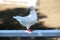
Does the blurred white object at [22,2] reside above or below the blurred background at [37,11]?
above

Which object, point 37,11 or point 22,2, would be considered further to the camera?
point 22,2

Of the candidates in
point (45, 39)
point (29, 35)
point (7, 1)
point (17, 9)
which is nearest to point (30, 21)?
point (29, 35)

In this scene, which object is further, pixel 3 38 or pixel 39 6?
pixel 39 6

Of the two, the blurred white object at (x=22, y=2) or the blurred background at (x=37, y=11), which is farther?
the blurred white object at (x=22, y=2)

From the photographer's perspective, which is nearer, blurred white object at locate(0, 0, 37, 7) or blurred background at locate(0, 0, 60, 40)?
blurred background at locate(0, 0, 60, 40)

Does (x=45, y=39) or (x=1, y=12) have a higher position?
(x=1, y=12)

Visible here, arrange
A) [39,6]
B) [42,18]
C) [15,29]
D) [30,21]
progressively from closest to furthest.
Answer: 1. [30,21]
2. [15,29]
3. [42,18]
4. [39,6]

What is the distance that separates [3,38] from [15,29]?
19 cm

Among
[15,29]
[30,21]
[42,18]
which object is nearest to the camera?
[30,21]

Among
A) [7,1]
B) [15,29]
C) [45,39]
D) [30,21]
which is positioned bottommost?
[45,39]

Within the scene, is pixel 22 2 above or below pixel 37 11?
above

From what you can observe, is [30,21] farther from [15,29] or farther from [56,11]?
[56,11]

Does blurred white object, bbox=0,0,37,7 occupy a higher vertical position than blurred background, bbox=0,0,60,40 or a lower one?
higher

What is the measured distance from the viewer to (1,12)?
7.24 feet
